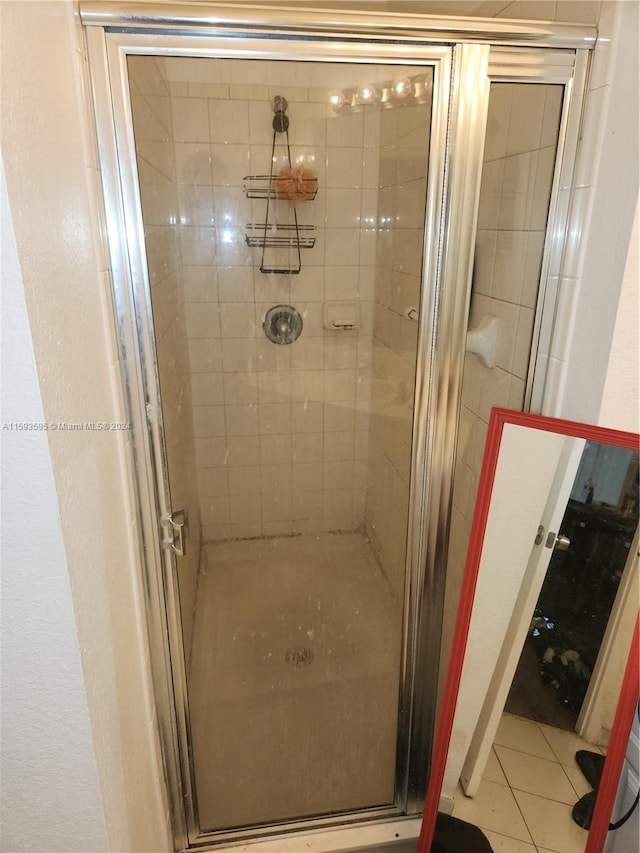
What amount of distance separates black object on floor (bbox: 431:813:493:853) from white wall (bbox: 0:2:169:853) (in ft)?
2.29

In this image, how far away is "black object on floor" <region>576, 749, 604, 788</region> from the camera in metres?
1.05

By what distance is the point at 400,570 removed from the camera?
1.43 meters

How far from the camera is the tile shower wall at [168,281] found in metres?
1.04

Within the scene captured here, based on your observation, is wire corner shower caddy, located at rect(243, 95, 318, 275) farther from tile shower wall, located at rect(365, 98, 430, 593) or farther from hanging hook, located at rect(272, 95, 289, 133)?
tile shower wall, located at rect(365, 98, 430, 593)

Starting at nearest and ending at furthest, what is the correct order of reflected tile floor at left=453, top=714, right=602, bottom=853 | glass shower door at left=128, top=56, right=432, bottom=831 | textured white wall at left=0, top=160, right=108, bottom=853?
textured white wall at left=0, top=160, right=108, bottom=853 → reflected tile floor at left=453, top=714, right=602, bottom=853 → glass shower door at left=128, top=56, right=432, bottom=831

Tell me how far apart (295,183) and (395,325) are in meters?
0.56

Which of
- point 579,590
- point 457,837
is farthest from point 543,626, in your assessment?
point 457,837

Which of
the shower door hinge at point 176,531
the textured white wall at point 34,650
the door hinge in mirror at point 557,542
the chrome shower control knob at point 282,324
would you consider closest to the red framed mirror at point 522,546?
the door hinge in mirror at point 557,542

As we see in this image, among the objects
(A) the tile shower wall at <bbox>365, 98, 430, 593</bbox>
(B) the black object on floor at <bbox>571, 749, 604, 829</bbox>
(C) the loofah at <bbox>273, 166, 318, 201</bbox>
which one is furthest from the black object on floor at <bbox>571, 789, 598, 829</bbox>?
(C) the loofah at <bbox>273, 166, 318, 201</bbox>

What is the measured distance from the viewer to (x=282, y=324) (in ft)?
5.97

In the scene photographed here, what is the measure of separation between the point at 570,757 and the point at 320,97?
161 cm

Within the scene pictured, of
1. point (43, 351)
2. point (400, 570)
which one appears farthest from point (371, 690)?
point (43, 351)

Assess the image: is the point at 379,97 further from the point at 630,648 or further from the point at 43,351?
the point at 630,648

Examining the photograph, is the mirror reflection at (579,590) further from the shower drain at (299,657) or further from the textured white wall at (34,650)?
the textured white wall at (34,650)
